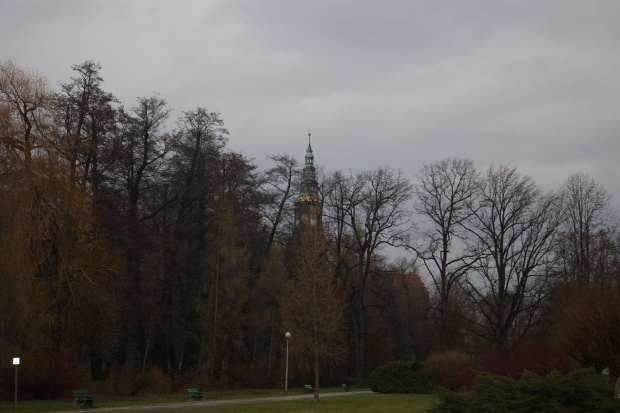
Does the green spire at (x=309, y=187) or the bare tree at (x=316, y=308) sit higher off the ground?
the green spire at (x=309, y=187)

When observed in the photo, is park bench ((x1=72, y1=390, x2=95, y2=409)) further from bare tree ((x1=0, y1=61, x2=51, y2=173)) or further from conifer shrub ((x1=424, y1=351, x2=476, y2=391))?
conifer shrub ((x1=424, y1=351, x2=476, y2=391))

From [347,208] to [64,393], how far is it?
2448 cm

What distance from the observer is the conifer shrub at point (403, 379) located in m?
35.7

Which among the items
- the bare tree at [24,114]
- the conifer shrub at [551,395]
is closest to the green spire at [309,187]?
the bare tree at [24,114]

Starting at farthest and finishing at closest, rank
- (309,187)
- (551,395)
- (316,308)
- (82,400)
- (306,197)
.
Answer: (309,187) → (306,197) → (316,308) → (82,400) → (551,395)

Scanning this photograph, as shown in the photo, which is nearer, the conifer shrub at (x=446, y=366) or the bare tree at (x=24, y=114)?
the bare tree at (x=24, y=114)

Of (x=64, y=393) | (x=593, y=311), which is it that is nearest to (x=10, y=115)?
(x=64, y=393)

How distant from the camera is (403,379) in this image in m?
35.9

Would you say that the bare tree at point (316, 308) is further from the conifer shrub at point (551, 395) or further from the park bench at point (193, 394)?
the conifer shrub at point (551, 395)

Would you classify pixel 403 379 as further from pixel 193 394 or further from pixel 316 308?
pixel 193 394

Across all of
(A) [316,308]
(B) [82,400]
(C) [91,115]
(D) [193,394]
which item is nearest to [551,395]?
(A) [316,308]

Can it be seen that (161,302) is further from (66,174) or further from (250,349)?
(66,174)

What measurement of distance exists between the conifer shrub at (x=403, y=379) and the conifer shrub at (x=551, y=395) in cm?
2215

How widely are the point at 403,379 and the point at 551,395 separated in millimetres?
22937
